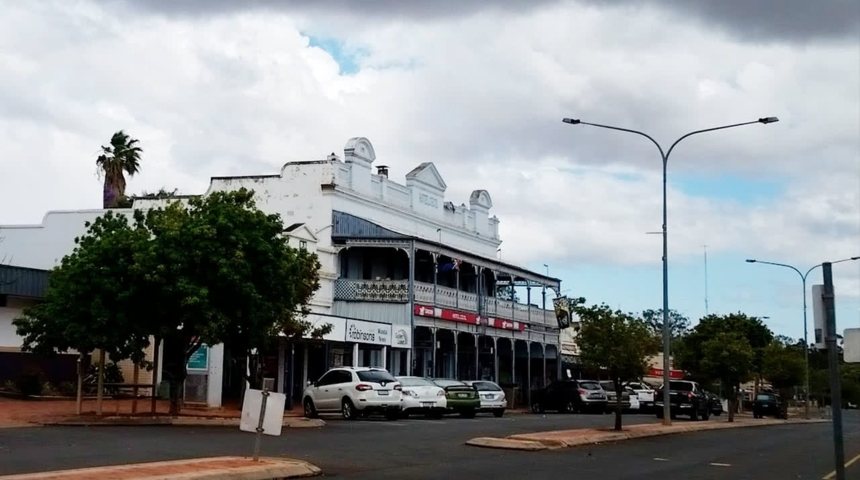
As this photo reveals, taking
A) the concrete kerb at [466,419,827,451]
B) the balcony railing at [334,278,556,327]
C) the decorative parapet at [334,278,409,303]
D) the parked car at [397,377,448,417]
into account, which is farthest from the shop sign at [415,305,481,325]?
the concrete kerb at [466,419,827,451]

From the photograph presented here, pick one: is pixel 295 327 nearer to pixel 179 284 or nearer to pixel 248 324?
pixel 248 324

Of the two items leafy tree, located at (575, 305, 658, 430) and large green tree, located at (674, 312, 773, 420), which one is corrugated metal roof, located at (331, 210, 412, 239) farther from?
leafy tree, located at (575, 305, 658, 430)

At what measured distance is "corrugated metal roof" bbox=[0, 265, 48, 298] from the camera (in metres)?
34.2

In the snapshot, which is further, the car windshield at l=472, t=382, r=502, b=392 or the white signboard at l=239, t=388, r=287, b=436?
the car windshield at l=472, t=382, r=502, b=392

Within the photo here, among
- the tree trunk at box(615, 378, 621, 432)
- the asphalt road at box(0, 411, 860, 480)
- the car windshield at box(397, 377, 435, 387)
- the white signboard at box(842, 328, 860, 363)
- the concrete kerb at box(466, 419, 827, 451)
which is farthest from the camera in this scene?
the car windshield at box(397, 377, 435, 387)

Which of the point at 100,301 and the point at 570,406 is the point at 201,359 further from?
the point at 570,406

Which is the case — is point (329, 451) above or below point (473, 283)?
below

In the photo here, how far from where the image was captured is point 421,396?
112 ft

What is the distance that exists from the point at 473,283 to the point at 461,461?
125ft

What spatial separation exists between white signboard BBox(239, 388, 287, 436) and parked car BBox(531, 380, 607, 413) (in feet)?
99.9

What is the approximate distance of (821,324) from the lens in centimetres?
1236

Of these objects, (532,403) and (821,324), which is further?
(532,403)

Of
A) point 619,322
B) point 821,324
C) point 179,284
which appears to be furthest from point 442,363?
point 821,324

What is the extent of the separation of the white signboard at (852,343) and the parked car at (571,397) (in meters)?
32.4
